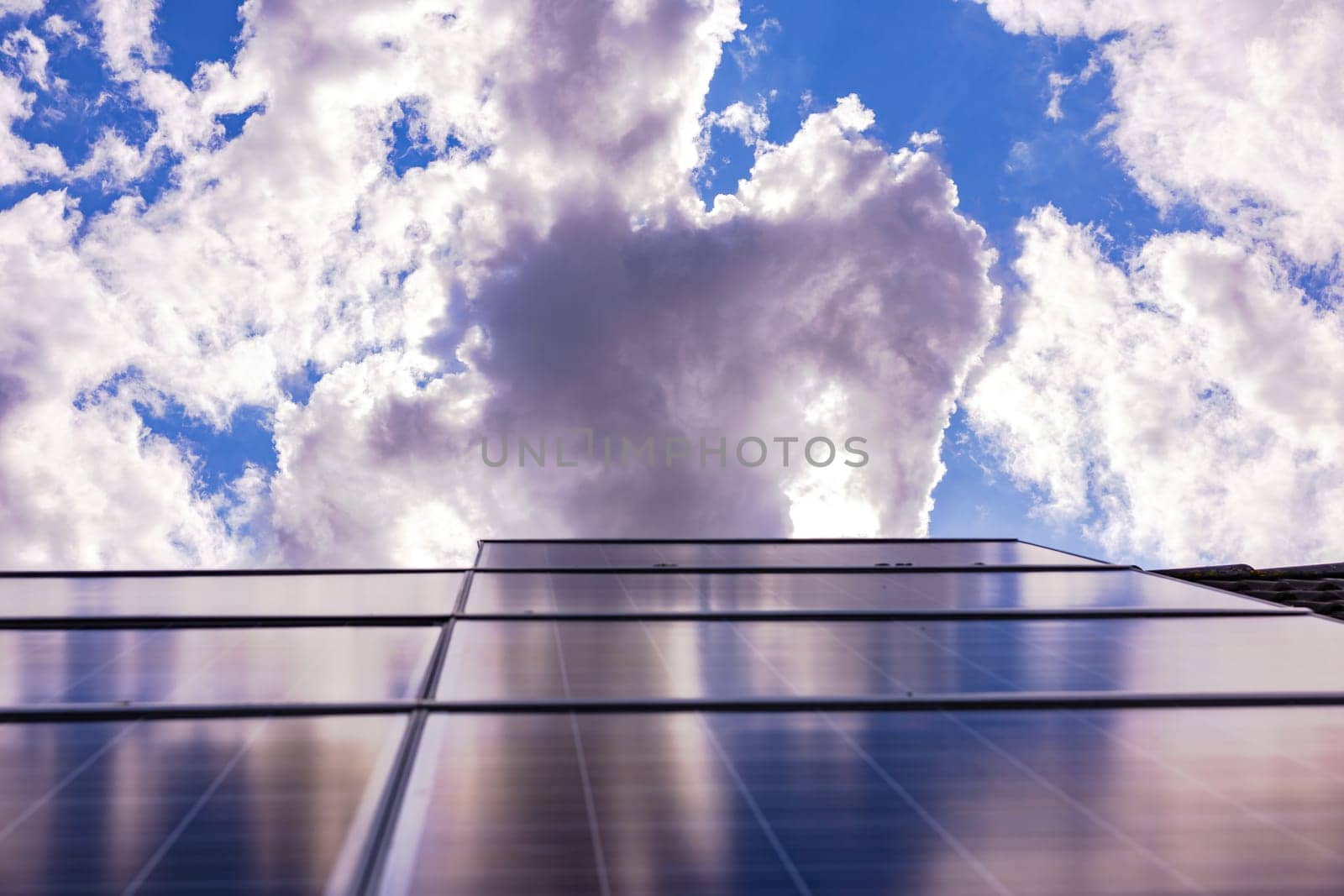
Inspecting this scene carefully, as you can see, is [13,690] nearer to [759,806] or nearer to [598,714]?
[598,714]

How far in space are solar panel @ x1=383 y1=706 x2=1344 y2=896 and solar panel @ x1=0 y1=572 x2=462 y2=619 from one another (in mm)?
6136

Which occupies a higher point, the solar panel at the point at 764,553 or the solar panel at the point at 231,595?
the solar panel at the point at 764,553

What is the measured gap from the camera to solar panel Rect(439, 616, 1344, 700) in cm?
1065

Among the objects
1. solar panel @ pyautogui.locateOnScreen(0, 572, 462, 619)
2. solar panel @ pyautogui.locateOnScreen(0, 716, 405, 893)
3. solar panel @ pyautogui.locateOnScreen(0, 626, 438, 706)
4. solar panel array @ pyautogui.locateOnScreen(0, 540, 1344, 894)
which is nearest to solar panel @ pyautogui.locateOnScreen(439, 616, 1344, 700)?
solar panel array @ pyautogui.locateOnScreen(0, 540, 1344, 894)

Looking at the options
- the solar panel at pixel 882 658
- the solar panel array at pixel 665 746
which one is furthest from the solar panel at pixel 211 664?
the solar panel at pixel 882 658

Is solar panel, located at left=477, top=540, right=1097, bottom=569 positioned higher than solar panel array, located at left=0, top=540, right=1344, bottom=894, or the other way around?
solar panel, located at left=477, top=540, right=1097, bottom=569

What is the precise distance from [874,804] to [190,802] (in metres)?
5.21

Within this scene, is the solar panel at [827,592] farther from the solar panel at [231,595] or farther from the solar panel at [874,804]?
the solar panel at [874,804]

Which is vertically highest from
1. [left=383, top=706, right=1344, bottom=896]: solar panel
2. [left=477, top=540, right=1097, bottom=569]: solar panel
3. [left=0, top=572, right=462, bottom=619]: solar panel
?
[left=477, top=540, right=1097, bottom=569]: solar panel

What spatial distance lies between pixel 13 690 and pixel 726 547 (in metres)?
14.5

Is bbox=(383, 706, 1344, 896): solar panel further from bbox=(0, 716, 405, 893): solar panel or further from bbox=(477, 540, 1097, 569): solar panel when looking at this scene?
bbox=(477, 540, 1097, 569): solar panel

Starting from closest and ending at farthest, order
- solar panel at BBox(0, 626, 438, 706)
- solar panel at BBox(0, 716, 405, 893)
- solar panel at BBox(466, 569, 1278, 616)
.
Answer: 1. solar panel at BBox(0, 716, 405, 893)
2. solar panel at BBox(0, 626, 438, 706)
3. solar panel at BBox(466, 569, 1278, 616)

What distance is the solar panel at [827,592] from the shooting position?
15.1 m

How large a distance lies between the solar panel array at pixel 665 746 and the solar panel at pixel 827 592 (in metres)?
0.19
